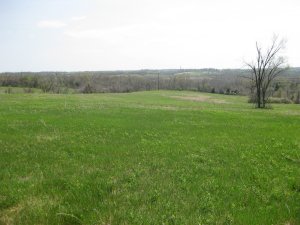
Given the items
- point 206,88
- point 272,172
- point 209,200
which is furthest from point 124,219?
point 206,88

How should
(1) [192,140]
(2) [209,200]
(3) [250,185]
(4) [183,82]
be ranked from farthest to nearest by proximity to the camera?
(4) [183,82]
(1) [192,140]
(3) [250,185]
(2) [209,200]

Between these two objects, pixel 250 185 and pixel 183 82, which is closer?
pixel 250 185

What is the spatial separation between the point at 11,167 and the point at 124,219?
18.6 ft

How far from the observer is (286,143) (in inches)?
773

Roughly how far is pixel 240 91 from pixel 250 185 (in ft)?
336

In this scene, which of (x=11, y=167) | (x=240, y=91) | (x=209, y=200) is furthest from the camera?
(x=240, y=91)

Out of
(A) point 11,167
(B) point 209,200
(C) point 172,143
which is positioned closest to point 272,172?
(B) point 209,200

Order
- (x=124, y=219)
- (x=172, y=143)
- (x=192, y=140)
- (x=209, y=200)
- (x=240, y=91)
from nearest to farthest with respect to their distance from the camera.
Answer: (x=124, y=219) < (x=209, y=200) < (x=172, y=143) < (x=192, y=140) < (x=240, y=91)

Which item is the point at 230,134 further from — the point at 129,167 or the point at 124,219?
the point at 124,219

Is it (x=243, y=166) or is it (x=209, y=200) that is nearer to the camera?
(x=209, y=200)

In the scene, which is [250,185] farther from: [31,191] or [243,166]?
[31,191]

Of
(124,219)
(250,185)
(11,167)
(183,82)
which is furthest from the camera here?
(183,82)

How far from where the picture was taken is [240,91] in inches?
4358

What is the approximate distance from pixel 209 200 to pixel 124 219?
95.8 inches
